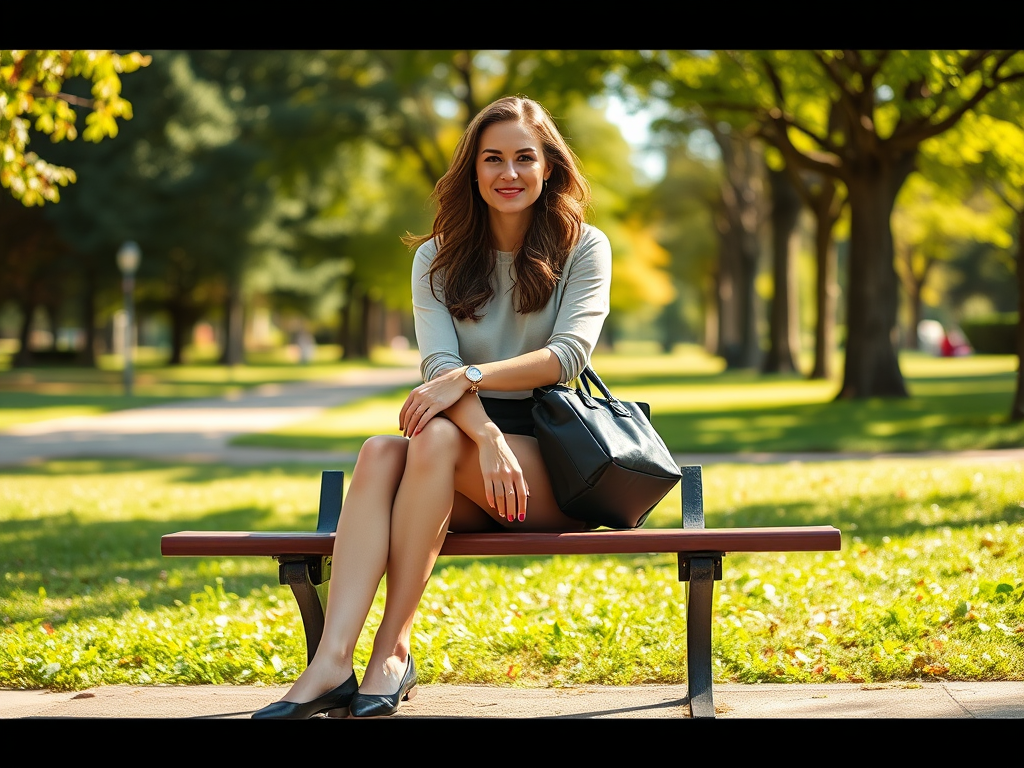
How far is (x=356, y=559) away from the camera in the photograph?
3.58 meters

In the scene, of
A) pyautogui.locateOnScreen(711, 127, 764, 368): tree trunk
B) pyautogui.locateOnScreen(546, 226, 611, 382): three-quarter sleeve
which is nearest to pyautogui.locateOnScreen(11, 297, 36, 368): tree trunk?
pyautogui.locateOnScreen(711, 127, 764, 368): tree trunk

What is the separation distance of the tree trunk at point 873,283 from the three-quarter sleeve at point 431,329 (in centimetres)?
1618

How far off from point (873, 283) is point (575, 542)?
16651 millimetres

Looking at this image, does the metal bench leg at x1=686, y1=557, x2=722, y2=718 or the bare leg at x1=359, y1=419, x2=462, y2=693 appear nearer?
the bare leg at x1=359, y1=419, x2=462, y2=693

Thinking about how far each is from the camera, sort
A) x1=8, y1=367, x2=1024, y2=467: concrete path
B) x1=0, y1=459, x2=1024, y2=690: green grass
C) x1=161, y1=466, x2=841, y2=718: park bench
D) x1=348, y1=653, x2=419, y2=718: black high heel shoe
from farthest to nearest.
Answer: x1=8, y1=367, x2=1024, y2=467: concrete path, x1=0, y1=459, x2=1024, y2=690: green grass, x1=161, y1=466, x2=841, y2=718: park bench, x1=348, y1=653, x2=419, y2=718: black high heel shoe

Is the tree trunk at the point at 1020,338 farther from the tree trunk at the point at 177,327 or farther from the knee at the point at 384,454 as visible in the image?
the tree trunk at the point at 177,327

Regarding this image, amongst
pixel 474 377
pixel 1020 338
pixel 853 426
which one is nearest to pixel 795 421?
pixel 853 426

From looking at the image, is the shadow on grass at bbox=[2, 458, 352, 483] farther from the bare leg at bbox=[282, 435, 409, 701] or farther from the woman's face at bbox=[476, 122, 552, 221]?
the bare leg at bbox=[282, 435, 409, 701]

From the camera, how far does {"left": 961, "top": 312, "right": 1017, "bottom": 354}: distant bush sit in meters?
43.5

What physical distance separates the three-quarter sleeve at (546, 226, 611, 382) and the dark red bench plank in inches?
23.2

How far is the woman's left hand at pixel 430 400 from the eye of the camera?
12.1 ft

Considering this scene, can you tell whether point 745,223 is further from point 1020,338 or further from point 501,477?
point 501,477

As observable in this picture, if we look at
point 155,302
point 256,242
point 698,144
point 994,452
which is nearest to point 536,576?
point 994,452

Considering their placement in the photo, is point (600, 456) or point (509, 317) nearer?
point (600, 456)
